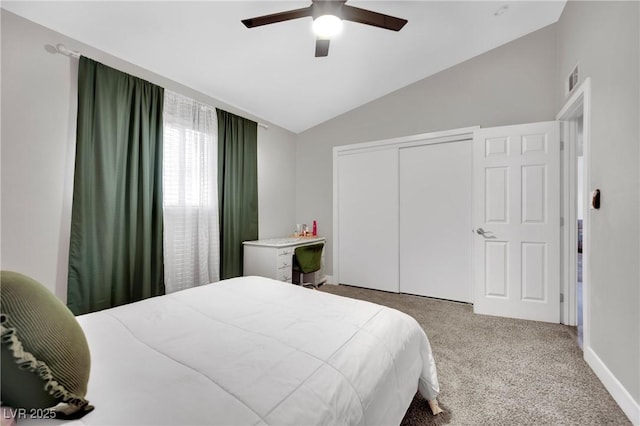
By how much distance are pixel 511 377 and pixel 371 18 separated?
8.33 ft

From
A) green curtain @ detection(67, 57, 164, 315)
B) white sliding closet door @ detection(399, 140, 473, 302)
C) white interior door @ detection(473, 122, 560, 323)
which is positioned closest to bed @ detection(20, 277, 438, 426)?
green curtain @ detection(67, 57, 164, 315)

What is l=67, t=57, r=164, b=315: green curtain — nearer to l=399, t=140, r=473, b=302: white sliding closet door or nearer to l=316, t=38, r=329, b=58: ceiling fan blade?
l=316, t=38, r=329, b=58: ceiling fan blade

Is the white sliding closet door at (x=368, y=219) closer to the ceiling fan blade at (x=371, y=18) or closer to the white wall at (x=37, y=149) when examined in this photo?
the ceiling fan blade at (x=371, y=18)

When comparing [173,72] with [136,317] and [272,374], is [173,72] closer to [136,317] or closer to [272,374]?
[136,317]

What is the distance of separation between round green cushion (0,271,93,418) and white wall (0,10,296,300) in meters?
1.68

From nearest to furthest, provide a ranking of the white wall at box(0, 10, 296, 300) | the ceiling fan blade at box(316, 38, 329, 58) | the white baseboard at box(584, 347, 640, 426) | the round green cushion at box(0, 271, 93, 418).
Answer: the round green cushion at box(0, 271, 93, 418) → the white baseboard at box(584, 347, 640, 426) → the white wall at box(0, 10, 296, 300) → the ceiling fan blade at box(316, 38, 329, 58)

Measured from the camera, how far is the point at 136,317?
1.40m

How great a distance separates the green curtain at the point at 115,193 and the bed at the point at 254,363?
3.18ft

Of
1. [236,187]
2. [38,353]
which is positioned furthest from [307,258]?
[38,353]

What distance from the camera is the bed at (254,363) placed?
2.56 feet

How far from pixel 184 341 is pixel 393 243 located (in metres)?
3.07

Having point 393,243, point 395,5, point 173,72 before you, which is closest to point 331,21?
point 395,5

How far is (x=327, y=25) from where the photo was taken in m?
1.83

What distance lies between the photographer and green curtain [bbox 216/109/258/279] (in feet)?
10.7
